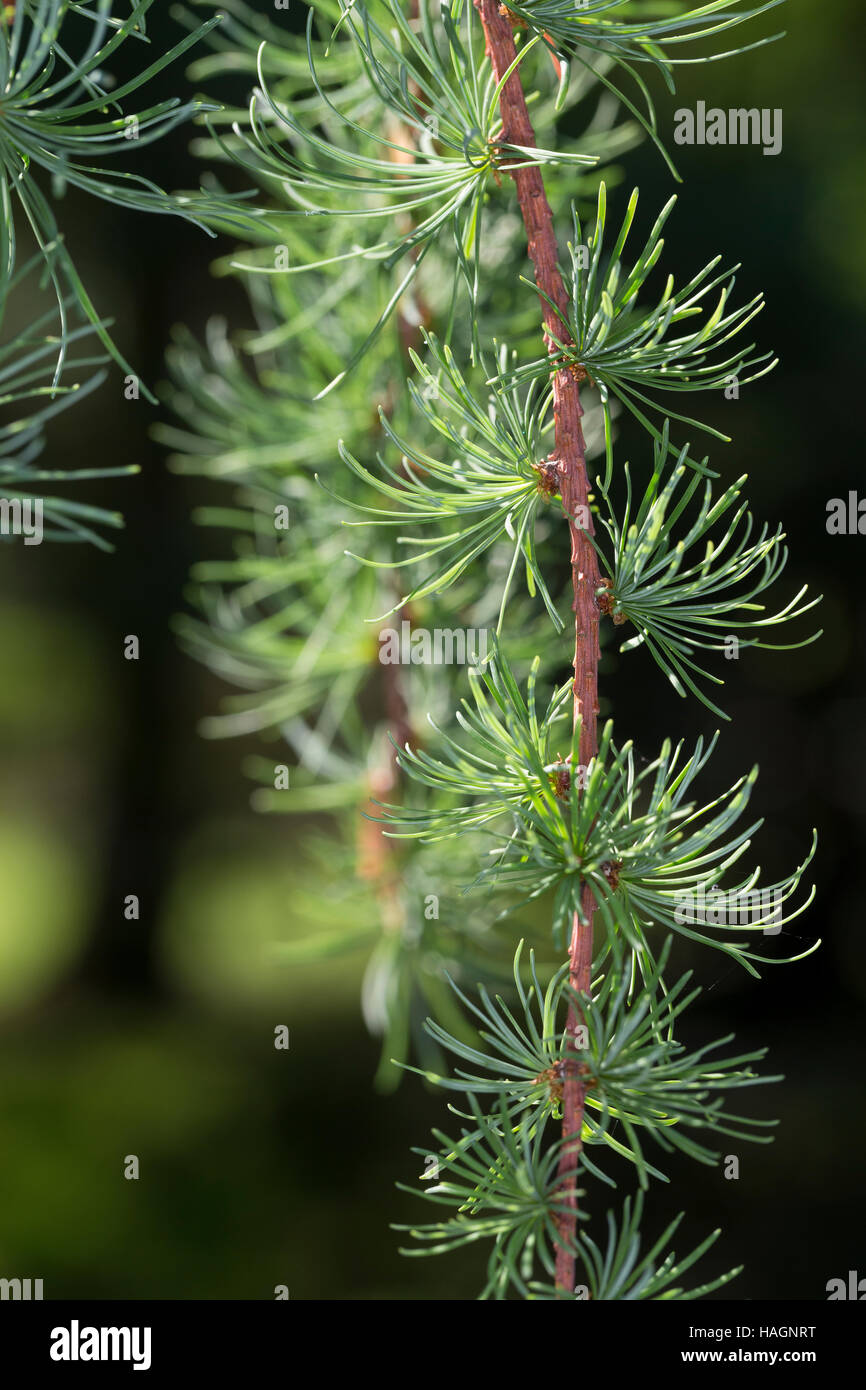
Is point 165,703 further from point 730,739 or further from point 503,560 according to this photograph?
point 503,560

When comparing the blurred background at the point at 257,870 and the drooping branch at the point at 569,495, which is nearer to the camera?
the drooping branch at the point at 569,495

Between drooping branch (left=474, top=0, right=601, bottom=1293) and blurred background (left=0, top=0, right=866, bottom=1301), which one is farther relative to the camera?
blurred background (left=0, top=0, right=866, bottom=1301)

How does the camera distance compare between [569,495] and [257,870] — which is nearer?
[569,495]

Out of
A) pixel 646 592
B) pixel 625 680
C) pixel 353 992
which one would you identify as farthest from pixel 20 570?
pixel 646 592
